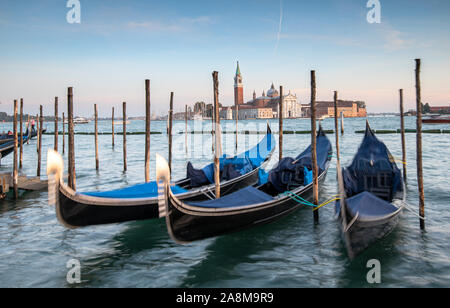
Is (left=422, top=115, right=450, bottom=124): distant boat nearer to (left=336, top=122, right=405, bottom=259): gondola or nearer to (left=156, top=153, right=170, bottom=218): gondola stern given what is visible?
(left=336, top=122, right=405, bottom=259): gondola

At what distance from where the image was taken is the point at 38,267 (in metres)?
4.86

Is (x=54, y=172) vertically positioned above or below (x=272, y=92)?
below

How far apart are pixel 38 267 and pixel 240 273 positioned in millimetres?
2878

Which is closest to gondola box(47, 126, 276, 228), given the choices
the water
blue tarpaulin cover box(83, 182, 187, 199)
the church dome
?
blue tarpaulin cover box(83, 182, 187, 199)

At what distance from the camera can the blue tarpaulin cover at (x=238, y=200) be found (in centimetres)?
504

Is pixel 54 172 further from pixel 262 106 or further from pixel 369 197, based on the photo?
pixel 262 106

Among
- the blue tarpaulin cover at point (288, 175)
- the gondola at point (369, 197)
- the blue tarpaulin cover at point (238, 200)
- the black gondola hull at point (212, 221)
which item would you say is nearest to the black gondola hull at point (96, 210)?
the blue tarpaulin cover at point (238, 200)

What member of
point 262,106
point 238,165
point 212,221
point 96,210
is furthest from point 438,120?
point 262,106

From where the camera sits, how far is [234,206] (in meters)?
5.18

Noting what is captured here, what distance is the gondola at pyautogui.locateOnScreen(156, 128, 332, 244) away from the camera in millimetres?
4438

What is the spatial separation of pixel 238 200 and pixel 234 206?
0.21m

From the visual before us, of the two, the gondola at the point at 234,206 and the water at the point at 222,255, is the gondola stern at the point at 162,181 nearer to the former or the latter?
the gondola at the point at 234,206
